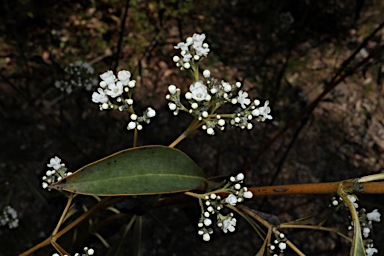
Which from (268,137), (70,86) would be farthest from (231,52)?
(70,86)

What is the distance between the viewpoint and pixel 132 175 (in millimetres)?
870

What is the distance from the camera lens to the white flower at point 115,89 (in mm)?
920

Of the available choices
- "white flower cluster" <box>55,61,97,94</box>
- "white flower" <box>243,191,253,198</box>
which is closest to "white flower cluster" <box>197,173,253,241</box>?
"white flower" <box>243,191,253,198</box>

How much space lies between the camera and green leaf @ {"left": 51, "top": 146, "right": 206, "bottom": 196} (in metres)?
0.85

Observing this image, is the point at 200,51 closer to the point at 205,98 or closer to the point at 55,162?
the point at 205,98

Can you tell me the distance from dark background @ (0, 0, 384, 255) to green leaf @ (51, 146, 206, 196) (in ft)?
4.04

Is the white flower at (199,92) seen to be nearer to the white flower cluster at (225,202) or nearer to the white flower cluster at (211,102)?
the white flower cluster at (211,102)

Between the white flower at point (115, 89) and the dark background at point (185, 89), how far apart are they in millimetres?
1178

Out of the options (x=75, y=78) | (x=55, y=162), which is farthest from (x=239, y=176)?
(x=75, y=78)

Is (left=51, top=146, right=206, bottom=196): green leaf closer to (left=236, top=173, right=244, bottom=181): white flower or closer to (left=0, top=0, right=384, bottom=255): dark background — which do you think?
(left=236, top=173, right=244, bottom=181): white flower

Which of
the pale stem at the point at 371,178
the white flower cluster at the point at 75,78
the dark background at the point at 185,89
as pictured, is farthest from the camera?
the dark background at the point at 185,89

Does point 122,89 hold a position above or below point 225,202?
above

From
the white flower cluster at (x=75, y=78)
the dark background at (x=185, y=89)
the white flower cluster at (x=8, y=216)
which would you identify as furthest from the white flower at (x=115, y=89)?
the dark background at (x=185, y=89)

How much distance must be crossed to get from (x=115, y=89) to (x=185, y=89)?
6.75 feet
